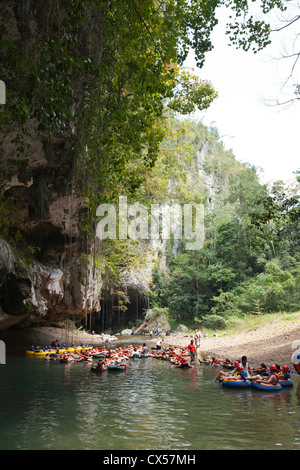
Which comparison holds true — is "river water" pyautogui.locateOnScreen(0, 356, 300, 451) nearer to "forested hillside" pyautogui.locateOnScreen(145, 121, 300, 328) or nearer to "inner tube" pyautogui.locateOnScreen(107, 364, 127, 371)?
"inner tube" pyautogui.locateOnScreen(107, 364, 127, 371)

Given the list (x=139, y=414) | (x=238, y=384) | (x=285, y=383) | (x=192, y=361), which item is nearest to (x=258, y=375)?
(x=238, y=384)

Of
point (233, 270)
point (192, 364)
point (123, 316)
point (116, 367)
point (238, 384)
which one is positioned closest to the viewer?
point (238, 384)

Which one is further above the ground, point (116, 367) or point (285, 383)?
point (285, 383)

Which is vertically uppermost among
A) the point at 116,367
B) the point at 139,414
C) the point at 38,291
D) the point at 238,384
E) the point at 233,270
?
the point at 233,270

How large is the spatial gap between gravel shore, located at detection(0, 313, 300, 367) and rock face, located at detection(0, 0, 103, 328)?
2.68m

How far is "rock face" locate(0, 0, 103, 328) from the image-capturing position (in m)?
6.51

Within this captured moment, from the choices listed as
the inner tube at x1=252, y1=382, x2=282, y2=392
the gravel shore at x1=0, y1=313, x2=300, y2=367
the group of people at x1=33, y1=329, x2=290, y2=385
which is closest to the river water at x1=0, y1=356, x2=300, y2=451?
the inner tube at x1=252, y1=382, x2=282, y2=392

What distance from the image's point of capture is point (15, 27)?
20.0ft

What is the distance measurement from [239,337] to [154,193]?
11484mm

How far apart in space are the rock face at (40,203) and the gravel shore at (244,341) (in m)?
2.68

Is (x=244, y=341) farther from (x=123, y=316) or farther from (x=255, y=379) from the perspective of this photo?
(x=123, y=316)

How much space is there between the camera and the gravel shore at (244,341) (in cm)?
1625

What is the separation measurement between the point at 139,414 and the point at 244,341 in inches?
593

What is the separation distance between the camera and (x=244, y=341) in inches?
834
